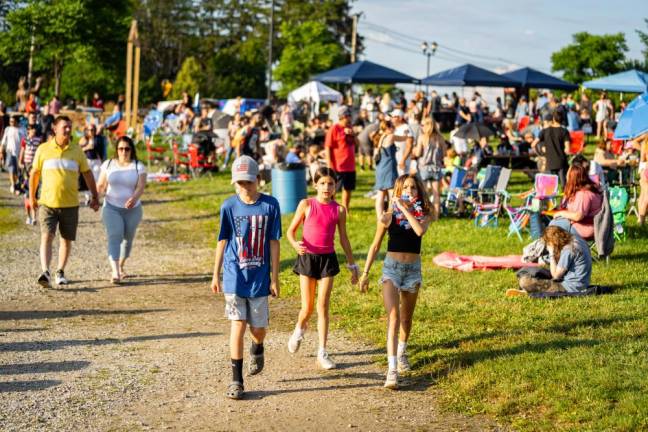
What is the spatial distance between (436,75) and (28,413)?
27.5m

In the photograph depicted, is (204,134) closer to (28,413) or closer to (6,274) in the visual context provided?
(6,274)

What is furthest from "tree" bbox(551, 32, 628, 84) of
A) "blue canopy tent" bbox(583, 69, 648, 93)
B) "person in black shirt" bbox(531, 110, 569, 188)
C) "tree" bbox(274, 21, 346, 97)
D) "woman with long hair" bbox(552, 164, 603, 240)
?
"woman with long hair" bbox(552, 164, 603, 240)

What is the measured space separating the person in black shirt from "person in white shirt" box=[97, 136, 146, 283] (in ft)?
26.7

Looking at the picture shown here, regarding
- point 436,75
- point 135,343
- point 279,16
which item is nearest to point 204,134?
point 436,75

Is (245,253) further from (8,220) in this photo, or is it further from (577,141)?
(577,141)

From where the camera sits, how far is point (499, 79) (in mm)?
31750

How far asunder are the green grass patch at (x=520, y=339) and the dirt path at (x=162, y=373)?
36 cm

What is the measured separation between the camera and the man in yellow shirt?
433 inches

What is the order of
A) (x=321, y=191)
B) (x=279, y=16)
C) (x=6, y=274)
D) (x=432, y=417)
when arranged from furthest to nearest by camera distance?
(x=279, y=16) → (x=6, y=274) → (x=321, y=191) → (x=432, y=417)

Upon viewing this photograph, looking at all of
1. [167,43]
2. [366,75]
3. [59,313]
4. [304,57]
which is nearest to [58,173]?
[59,313]

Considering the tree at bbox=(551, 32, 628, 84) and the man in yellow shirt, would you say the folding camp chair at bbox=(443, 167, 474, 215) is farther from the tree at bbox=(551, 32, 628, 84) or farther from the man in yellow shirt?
the tree at bbox=(551, 32, 628, 84)

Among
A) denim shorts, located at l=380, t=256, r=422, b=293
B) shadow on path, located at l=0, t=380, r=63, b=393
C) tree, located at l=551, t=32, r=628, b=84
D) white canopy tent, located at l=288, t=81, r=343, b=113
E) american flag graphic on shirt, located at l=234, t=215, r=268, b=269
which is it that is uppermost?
tree, located at l=551, t=32, r=628, b=84

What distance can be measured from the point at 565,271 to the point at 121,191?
501 centimetres

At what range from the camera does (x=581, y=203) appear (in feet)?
38.2
